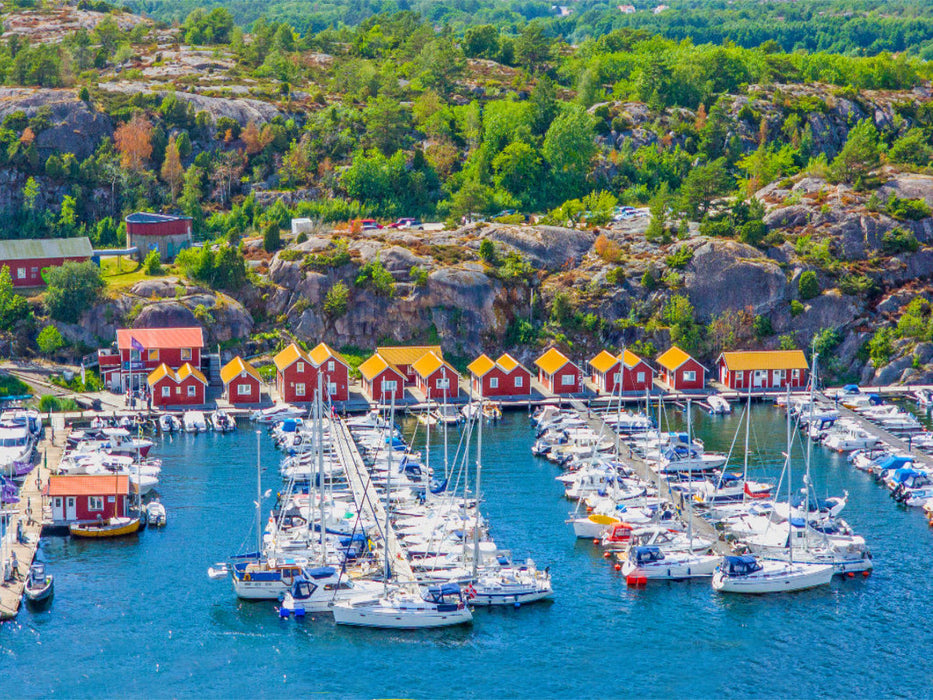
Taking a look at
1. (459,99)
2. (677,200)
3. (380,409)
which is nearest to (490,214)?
(677,200)

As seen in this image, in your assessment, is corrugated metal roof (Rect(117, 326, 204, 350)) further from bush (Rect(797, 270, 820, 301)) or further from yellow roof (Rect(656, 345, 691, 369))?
bush (Rect(797, 270, 820, 301))

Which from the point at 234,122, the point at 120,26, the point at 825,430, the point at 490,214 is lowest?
the point at 825,430

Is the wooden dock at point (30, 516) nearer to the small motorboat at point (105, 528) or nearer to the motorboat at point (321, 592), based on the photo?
the small motorboat at point (105, 528)

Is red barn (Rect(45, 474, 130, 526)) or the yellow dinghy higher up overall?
red barn (Rect(45, 474, 130, 526))

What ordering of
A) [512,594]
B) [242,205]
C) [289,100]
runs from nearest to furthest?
[512,594] < [242,205] < [289,100]

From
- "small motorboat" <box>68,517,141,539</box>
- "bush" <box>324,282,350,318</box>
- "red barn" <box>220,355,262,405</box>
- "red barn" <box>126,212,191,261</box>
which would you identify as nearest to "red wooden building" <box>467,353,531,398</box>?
"bush" <box>324,282,350,318</box>

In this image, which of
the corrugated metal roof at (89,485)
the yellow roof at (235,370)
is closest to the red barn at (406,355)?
the yellow roof at (235,370)

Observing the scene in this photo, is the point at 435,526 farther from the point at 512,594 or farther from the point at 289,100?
the point at 289,100

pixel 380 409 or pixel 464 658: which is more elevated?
pixel 380 409
